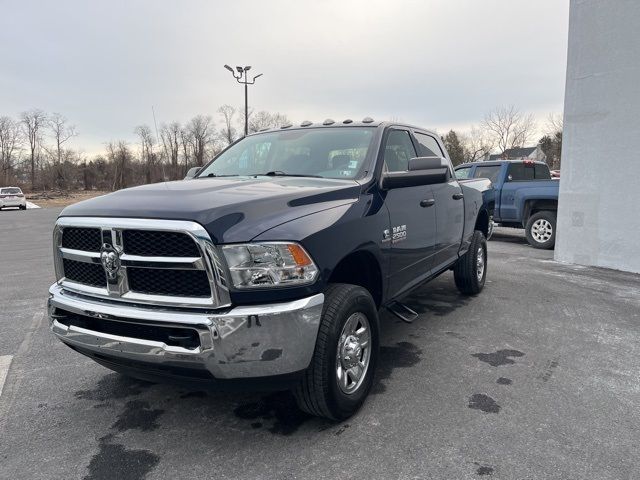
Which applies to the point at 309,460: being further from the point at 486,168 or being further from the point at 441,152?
the point at 486,168

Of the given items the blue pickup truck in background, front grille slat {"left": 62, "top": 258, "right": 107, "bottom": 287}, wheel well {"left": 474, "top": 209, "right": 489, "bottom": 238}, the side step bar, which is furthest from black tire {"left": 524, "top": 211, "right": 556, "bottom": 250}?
front grille slat {"left": 62, "top": 258, "right": 107, "bottom": 287}

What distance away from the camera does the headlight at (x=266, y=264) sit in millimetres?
2408

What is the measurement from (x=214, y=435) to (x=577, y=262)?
301 inches

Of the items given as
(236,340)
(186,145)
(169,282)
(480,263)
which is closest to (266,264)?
(236,340)

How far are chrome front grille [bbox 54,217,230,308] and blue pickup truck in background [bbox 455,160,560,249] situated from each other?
8186 mm

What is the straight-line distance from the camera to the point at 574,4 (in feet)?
26.2

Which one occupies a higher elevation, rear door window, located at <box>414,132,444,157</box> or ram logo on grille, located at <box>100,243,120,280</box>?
rear door window, located at <box>414,132,444,157</box>

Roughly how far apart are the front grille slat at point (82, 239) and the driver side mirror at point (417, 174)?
1.93 meters

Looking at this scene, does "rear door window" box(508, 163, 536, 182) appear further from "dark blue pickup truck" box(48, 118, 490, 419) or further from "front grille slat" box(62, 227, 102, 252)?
"front grille slat" box(62, 227, 102, 252)

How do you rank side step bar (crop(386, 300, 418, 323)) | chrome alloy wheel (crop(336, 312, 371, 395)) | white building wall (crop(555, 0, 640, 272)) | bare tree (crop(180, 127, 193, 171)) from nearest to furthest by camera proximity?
chrome alloy wheel (crop(336, 312, 371, 395)) → side step bar (crop(386, 300, 418, 323)) → white building wall (crop(555, 0, 640, 272)) → bare tree (crop(180, 127, 193, 171))

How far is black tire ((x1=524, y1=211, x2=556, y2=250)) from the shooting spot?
10.1 m

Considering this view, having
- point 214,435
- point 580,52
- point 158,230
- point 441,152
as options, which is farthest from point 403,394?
point 580,52

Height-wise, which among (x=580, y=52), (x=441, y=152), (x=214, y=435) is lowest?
(x=214, y=435)

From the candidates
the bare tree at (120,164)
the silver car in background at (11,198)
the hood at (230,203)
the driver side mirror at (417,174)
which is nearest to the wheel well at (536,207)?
the driver side mirror at (417,174)
